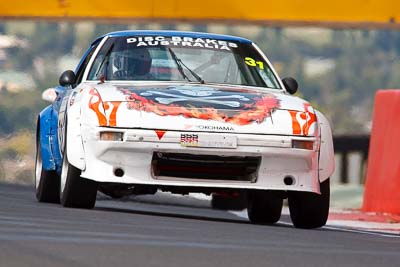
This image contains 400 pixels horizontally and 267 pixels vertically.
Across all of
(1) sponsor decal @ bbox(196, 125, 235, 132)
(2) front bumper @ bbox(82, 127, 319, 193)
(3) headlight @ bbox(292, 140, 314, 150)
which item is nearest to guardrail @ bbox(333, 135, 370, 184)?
(3) headlight @ bbox(292, 140, 314, 150)

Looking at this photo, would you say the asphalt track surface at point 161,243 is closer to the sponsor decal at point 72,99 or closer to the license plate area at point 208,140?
the license plate area at point 208,140

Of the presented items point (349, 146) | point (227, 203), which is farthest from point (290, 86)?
point (349, 146)

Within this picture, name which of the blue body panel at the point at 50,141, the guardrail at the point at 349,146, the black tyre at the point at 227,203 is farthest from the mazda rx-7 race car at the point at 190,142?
the guardrail at the point at 349,146

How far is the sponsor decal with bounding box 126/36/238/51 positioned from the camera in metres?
12.2

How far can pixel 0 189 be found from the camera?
15422 mm

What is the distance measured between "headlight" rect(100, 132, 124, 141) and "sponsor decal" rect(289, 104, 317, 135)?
114 centimetres

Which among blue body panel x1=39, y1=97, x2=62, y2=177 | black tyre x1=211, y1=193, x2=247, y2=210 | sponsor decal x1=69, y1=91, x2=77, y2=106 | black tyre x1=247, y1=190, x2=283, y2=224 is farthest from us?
black tyre x1=211, y1=193, x2=247, y2=210

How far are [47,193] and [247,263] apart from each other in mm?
5234

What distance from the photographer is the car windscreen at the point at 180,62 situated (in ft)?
39.2

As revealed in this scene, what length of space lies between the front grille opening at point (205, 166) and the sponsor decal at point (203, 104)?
0.26 metres

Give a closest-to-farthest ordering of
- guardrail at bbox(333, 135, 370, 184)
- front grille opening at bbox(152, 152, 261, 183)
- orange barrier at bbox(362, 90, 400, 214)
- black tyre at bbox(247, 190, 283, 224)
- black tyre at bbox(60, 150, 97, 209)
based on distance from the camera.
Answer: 1. front grille opening at bbox(152, 152, 261, 183)
2. black tyre at bbox(60, 150, 97, 209)
3. black tyre at bbox(247, 190, 283, 224)
4. orange barrier at bbox(362, 90, 400, 214)
5. guardrail at bbox(333, 135, 370, 184)

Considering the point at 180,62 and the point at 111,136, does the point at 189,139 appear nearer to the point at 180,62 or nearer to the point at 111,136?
the point at 111,136

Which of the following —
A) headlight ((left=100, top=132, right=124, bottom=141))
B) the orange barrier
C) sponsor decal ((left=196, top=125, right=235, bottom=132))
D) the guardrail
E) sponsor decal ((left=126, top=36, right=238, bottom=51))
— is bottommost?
the guardrail

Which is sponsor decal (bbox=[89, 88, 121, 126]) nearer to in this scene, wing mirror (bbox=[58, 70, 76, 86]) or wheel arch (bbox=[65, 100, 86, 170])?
wheel arch (bbox=[65, 100, 86, 170])
